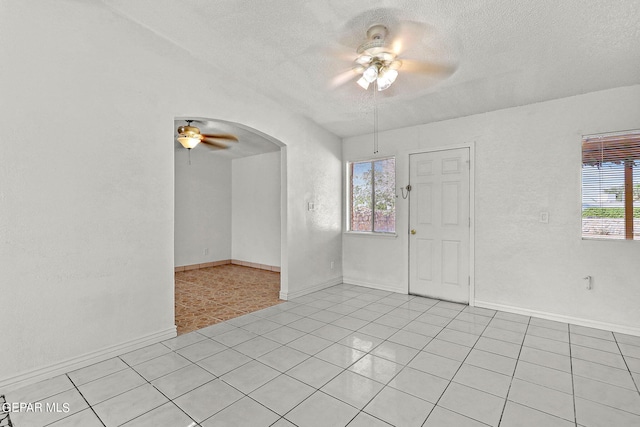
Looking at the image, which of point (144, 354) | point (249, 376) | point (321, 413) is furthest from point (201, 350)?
point (321, 413)

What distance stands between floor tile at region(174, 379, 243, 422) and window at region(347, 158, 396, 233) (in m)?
3.40

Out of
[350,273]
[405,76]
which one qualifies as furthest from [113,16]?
[350,273]

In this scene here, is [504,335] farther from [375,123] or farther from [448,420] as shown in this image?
[375,123]

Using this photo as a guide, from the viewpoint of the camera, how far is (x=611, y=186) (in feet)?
10.8

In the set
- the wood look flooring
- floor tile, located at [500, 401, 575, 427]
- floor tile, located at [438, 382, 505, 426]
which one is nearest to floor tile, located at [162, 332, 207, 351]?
the wood look flooring

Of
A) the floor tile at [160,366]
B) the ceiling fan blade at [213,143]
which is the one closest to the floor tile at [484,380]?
the floor tile at [160,366]

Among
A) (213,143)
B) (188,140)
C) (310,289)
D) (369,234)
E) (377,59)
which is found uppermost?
(377,59)

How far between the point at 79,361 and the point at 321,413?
6.78 ft

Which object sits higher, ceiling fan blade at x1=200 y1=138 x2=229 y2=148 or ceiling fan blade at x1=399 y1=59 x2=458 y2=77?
ceiling fan blade at x1=399 y1=59 x2=458 y2=77

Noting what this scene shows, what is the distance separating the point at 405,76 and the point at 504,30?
1009 mm

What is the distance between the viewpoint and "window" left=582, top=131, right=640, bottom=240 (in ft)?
10.5

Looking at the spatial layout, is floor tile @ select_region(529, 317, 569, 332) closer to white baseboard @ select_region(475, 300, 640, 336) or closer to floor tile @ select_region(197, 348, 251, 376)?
white baseboard @ select_region(475, 300, 640, 336)

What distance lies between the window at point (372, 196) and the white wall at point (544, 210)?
2.79 ft

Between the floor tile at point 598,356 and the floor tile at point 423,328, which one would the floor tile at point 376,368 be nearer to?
the floor tile at point 423,328
